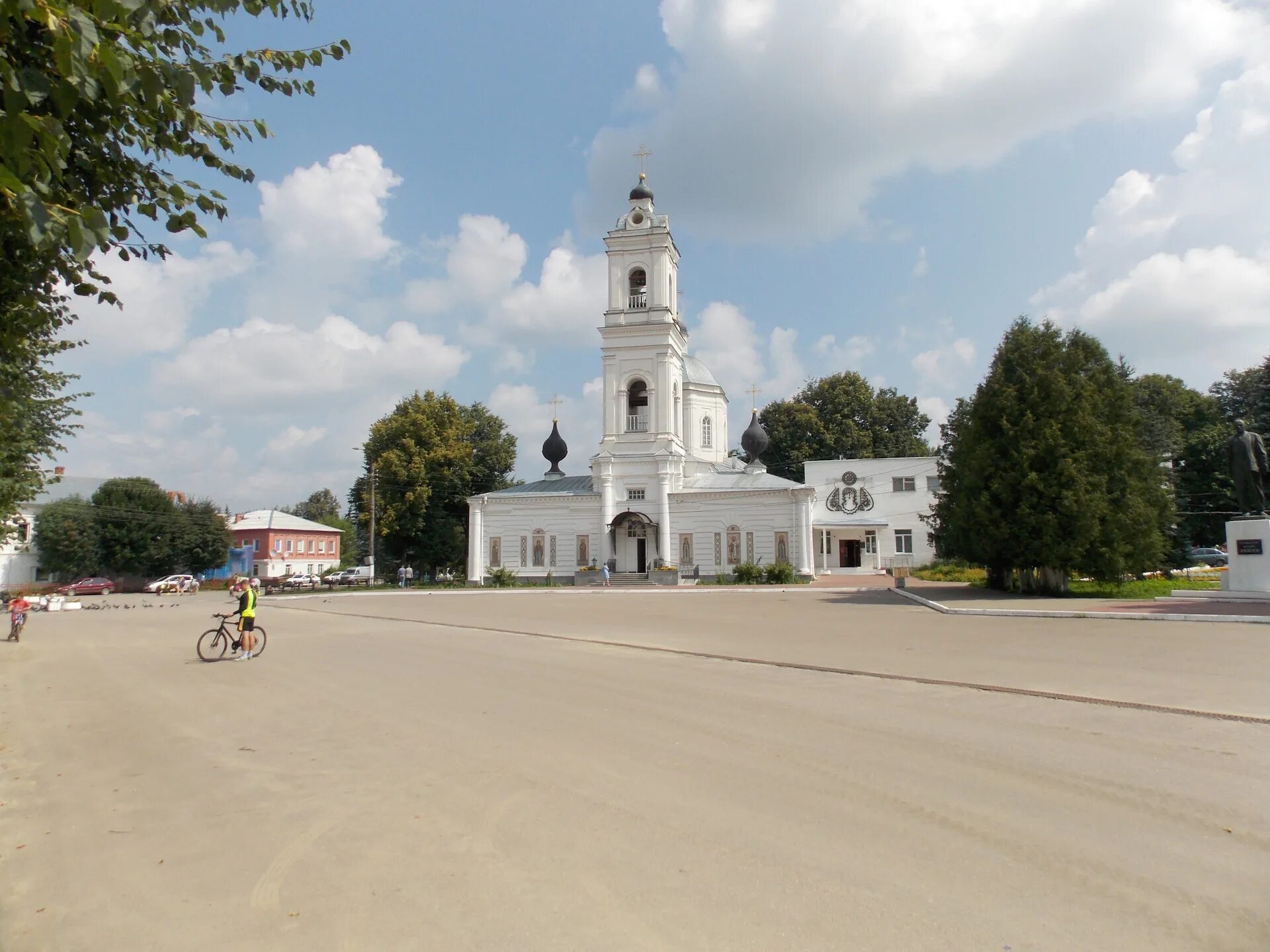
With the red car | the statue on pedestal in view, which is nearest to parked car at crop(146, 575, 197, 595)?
the red car

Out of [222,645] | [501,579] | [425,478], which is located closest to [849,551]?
[501,579]

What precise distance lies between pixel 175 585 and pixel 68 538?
9.99m

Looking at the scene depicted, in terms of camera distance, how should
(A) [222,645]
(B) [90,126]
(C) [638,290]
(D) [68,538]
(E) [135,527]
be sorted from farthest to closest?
(E) [135,527] < (D) [68,538] < (C) [638,290] < (A) [222,645] < (B) [90,126]

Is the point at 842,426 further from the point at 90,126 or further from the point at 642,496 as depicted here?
the point at 90,126

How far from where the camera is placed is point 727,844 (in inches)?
202

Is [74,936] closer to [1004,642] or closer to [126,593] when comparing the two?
[1004,642]

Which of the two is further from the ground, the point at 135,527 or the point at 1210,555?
the point at 135,527

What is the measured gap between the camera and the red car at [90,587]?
5028 cm

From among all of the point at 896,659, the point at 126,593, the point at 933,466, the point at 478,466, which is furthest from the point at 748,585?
the point at 126,593

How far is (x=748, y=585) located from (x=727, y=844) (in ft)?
114

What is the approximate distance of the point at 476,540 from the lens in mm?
46344

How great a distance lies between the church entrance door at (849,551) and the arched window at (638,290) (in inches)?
756

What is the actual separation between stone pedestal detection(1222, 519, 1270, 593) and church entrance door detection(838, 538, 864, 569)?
28355 millimetres

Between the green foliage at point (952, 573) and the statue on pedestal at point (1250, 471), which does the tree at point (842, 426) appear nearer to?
the green foliage at point (952, 573)
